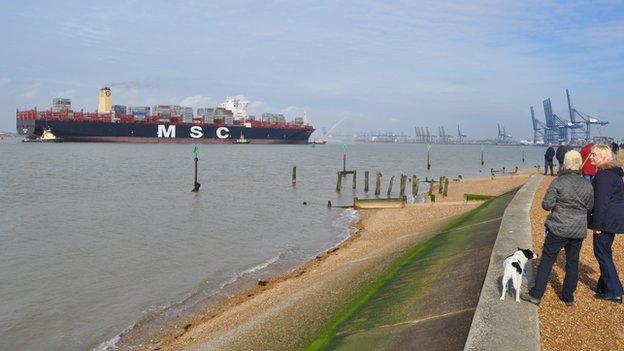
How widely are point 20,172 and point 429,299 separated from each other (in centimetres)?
4770

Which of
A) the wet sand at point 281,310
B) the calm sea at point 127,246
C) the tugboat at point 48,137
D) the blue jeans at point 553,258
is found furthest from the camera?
the tugboat at point 48,137

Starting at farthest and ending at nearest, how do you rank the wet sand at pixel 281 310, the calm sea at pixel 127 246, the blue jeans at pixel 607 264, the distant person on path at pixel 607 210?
the calm sea at pixel 127 246, the wet sand at pixel 281 310, the blue jeans at pixel 607 264, the distant person on path at pixel 607 210

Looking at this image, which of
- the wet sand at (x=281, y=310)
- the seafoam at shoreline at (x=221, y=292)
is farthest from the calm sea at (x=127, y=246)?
the wet sand at (x=281, y=310)

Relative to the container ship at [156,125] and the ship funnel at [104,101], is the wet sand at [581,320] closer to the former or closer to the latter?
the container ship at [156,125]

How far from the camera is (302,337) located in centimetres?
698

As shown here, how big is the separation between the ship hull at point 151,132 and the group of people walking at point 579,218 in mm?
108091

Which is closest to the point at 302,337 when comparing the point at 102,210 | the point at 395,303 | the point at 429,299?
the point at 395,303

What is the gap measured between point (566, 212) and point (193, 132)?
11461cm

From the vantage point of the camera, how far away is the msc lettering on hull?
363 ft

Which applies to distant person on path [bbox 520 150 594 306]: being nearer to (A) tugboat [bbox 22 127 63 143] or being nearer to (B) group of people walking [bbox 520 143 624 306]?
(B) group of people walking [bbox 520 143 624 306]

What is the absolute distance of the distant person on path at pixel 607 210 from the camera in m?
5.35

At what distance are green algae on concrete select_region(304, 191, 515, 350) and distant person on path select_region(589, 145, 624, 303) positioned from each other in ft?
4.74

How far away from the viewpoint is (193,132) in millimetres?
115000

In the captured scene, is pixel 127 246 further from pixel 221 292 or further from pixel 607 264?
pixel 607 264
